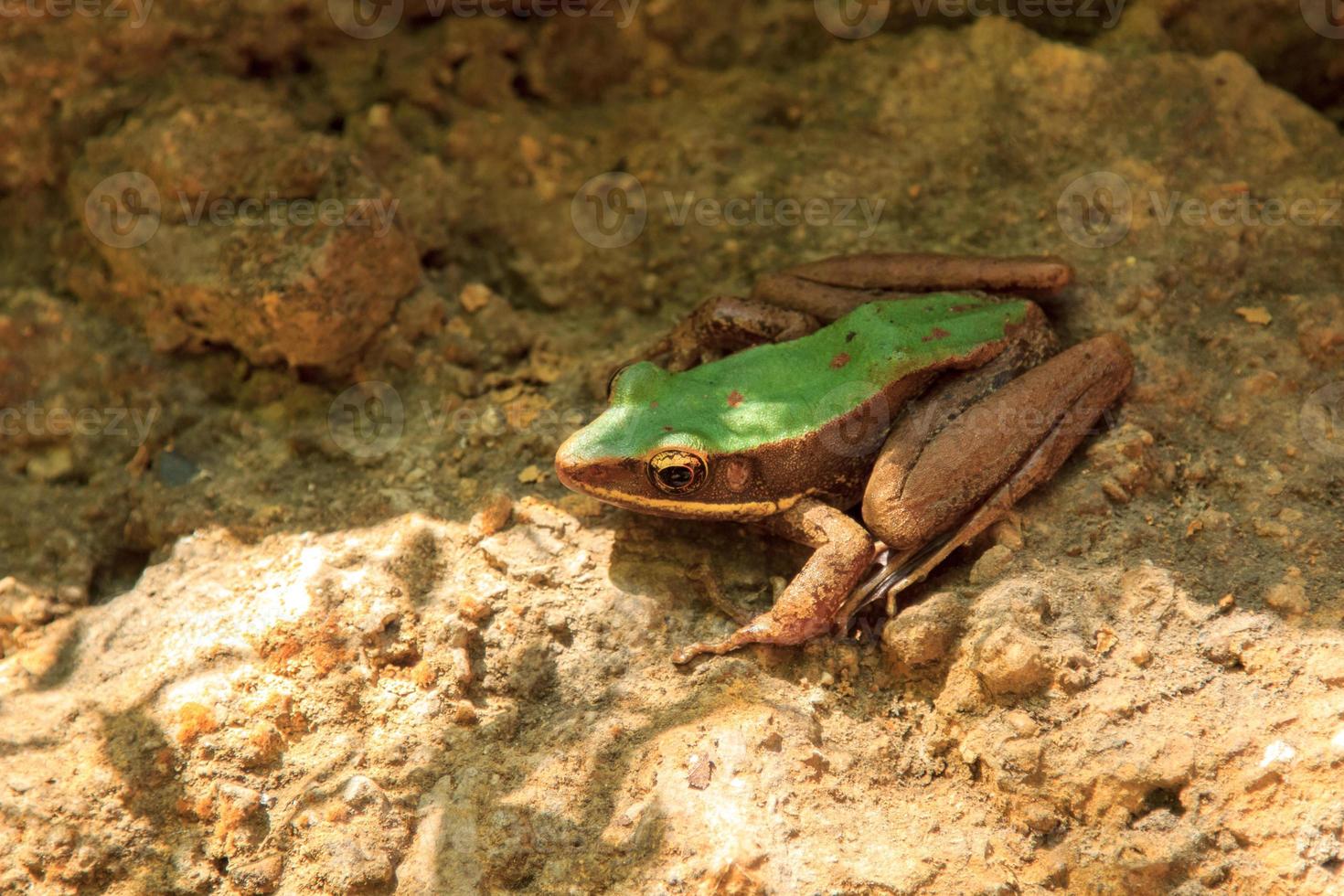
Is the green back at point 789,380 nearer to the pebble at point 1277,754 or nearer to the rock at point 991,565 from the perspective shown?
the rock at point 991,565

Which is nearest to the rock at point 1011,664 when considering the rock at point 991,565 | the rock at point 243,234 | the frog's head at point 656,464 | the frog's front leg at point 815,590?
the rock at point 991,565

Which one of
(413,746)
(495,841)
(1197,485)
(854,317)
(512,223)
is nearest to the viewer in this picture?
(495,841)

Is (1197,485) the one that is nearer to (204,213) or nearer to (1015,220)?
(1015,220)

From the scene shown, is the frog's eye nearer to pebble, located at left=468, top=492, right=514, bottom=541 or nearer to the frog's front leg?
the frog's front leg

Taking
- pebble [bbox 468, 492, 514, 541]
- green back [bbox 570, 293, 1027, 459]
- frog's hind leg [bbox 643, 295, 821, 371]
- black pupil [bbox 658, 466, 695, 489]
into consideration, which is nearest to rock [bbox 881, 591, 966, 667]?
green back [bbox 570, 293, 1027, 459]

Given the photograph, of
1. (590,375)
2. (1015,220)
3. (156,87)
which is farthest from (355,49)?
(1015,220)

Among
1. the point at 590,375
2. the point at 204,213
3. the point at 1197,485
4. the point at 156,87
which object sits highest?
the point at 156,87

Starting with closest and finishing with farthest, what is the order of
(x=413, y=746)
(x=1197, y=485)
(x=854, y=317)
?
(x=413, y=746) → (x=1197, y=485) → (x=854, y=317)

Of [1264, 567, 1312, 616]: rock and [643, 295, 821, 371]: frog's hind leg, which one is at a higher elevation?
[643, 295, 821, 371]: frog's hind leg
